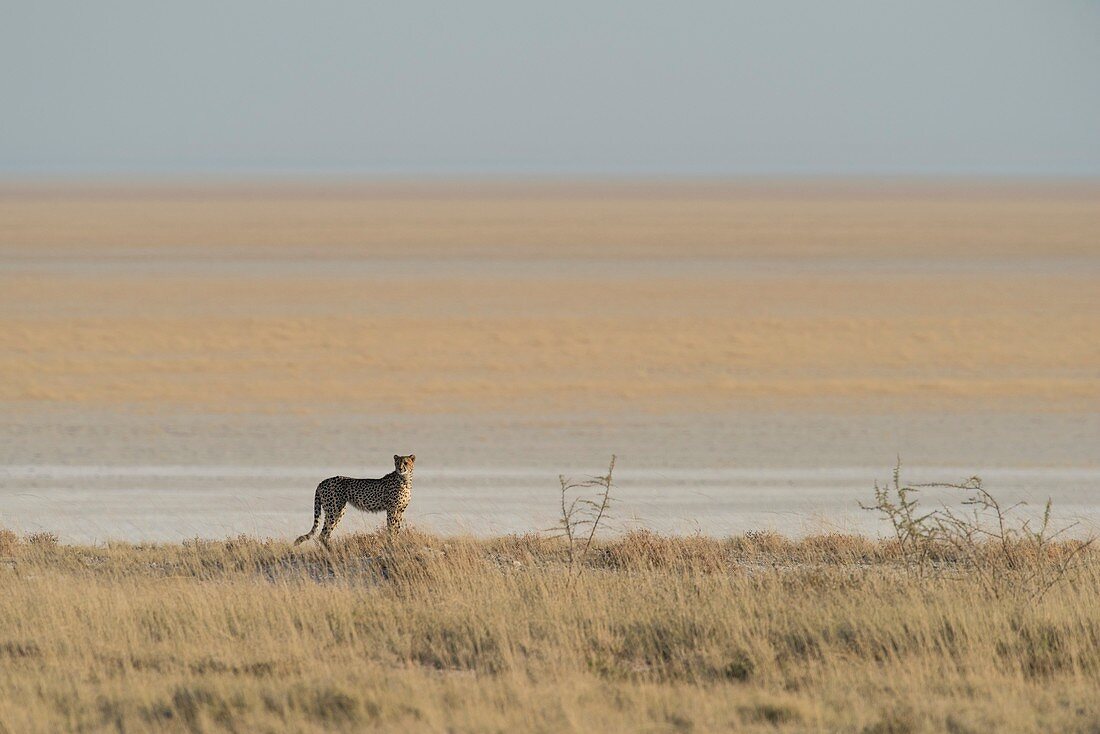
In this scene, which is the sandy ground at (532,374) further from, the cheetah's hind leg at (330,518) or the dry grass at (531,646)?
the dry grass at (531,646)

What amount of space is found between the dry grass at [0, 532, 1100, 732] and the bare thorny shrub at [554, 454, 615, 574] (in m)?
0.25

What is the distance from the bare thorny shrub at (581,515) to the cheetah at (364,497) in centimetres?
106

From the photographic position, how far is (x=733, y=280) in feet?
138

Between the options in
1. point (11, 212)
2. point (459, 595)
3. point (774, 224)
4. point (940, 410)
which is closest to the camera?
point (459, 595)

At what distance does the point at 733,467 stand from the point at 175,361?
12646 mm

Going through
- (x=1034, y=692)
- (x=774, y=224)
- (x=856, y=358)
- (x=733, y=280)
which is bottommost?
(x=1034, y=692)

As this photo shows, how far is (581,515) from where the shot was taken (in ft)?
44.4

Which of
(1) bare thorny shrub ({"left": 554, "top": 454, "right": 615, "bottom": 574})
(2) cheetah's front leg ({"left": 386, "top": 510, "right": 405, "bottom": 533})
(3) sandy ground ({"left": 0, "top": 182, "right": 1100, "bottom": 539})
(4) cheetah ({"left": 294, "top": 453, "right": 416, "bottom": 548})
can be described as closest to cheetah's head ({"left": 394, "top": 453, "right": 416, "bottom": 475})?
(4) cheetah ({"left": 294, "top": 453, "right": 416, "bottom": 548})

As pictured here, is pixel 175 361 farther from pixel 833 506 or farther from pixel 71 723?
pixel 71 723

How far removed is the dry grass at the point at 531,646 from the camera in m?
6.68

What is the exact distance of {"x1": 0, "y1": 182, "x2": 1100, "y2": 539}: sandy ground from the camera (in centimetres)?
1512

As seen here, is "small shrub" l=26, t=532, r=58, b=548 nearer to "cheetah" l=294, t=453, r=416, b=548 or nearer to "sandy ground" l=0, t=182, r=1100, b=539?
"sandy ground" l=0, t=182, r=1100, b=539

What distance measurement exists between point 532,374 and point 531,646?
16.9m

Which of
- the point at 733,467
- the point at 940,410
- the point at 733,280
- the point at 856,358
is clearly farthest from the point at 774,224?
the point at 733,467
